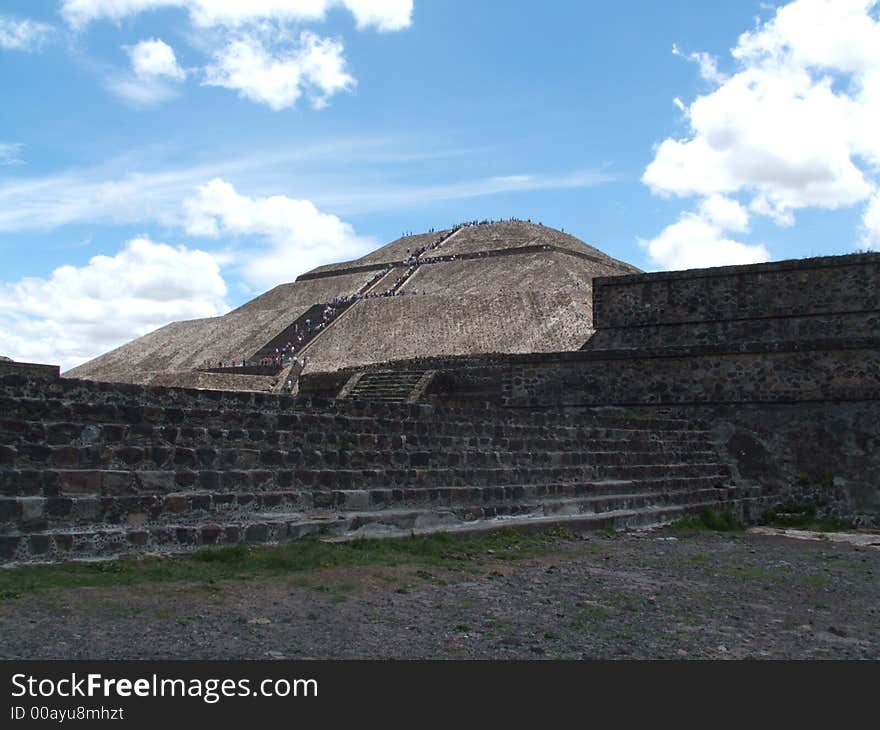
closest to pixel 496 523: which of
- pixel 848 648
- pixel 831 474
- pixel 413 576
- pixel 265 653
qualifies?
pixel 413 576

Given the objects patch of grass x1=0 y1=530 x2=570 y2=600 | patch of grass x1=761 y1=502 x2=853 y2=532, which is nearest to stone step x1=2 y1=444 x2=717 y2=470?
patch of grass x1=0 y1=530 x2=570 y2=600

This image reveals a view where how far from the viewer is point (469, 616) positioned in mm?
6035

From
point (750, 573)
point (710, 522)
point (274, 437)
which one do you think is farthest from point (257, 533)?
point (710, 522)

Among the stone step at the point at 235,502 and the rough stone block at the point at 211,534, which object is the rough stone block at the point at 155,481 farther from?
the rough stone block at the point at 211,534

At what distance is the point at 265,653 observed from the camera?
481 cm

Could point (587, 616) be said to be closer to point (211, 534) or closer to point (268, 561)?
point (268, 561)

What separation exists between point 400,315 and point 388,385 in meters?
18.4

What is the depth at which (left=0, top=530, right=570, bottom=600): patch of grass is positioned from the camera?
621 centimetres

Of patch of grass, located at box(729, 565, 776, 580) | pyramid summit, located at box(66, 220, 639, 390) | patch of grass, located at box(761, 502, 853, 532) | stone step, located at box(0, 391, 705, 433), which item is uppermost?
pyramid summit, located at box(66, 220, 639, 390)

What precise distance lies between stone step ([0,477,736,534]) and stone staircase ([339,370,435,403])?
32.3ft

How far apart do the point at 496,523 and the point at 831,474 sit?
28.1ft

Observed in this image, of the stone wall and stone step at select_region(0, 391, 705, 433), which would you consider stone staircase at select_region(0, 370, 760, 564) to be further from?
the stone wall

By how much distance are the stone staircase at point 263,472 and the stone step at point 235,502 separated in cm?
1
